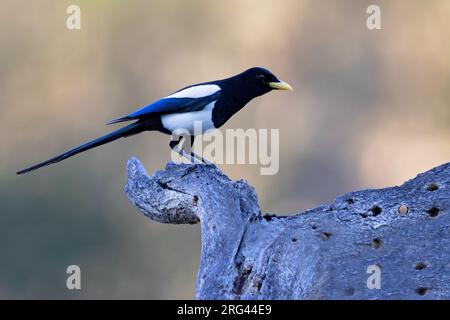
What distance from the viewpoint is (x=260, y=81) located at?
711cm

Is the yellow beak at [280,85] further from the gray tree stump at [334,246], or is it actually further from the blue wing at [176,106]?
the gray tree stump at [334,246]

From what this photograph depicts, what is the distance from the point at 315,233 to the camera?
17.4 feet

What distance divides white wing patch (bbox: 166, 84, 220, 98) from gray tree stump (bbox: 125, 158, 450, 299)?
1.31 m

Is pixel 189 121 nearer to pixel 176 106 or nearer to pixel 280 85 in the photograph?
pixel 176 106

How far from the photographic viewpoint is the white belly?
677cm

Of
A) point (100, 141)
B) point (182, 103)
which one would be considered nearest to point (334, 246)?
point (182, 103)

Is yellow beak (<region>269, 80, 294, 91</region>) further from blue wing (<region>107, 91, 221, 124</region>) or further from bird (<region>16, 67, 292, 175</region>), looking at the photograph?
blue wing (<region>107, 91, 221, 124</region>)

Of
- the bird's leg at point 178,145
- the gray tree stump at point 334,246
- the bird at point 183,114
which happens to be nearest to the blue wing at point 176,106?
the bird at point 183,114

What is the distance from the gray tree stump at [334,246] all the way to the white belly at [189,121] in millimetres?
1175

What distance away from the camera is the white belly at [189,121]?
6.77 meters

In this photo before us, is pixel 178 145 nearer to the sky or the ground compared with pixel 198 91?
nearer to the ground

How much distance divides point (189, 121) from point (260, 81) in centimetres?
63
